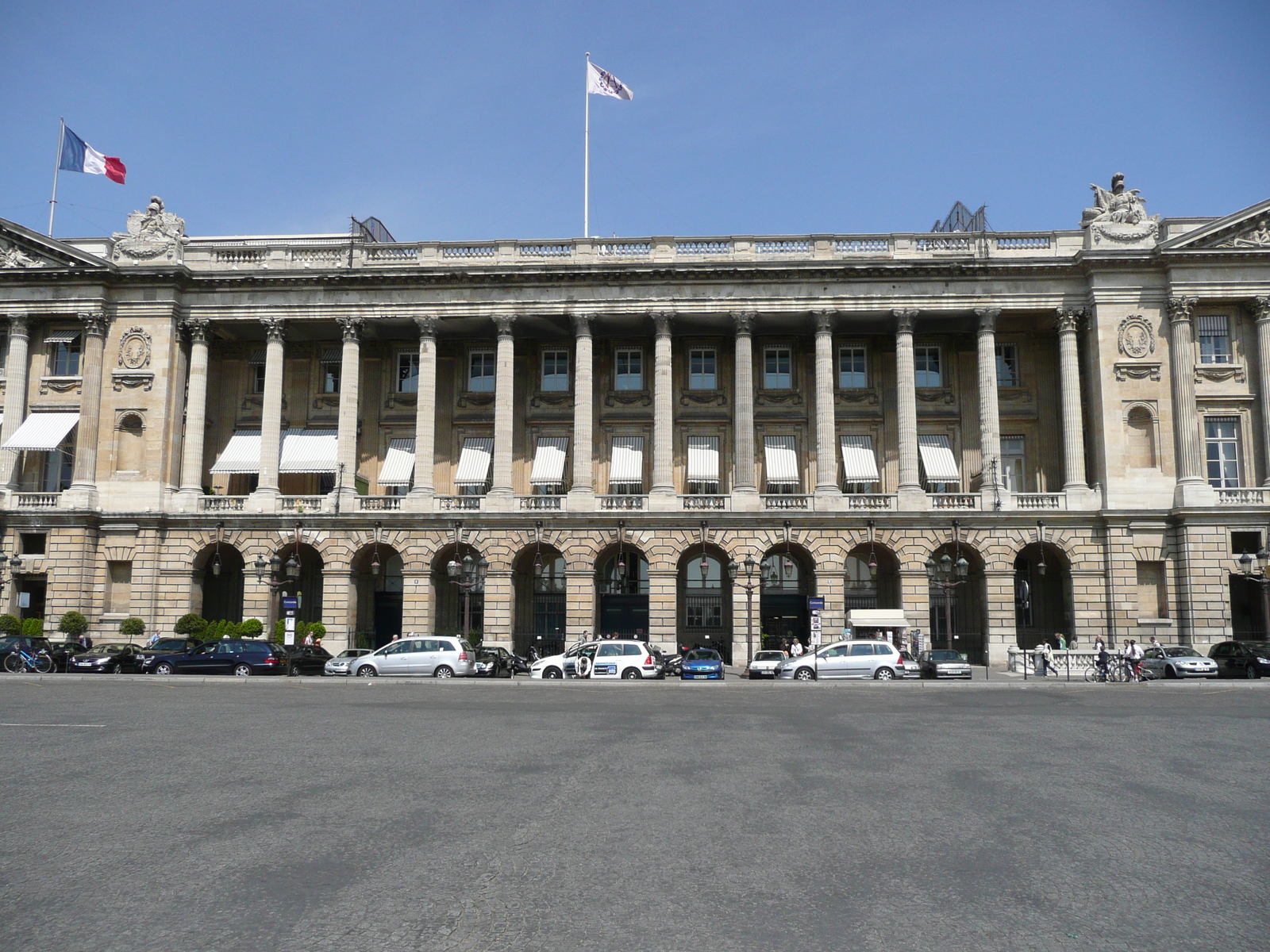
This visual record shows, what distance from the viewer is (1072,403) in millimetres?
44781

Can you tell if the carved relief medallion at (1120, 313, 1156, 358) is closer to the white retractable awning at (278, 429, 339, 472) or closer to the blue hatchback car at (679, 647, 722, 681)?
the blue hatchback car at (679, 647, 722, 681)

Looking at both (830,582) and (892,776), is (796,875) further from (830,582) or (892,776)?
(830,582)

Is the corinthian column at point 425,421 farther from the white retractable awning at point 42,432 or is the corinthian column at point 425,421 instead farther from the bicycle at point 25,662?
the white retractable awning at point 42,432

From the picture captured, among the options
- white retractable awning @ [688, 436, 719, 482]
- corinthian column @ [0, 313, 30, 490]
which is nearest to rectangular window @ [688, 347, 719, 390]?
white retractable awning @ [688, 436, 719, 482]

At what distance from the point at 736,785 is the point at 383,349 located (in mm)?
42718

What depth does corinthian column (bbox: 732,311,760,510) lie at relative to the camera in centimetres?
4575

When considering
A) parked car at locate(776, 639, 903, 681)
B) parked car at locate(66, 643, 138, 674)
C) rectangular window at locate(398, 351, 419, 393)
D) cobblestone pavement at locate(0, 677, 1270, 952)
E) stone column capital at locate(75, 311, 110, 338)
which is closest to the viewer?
cobblestone pavement at locate(0, 677, 1270, 952)

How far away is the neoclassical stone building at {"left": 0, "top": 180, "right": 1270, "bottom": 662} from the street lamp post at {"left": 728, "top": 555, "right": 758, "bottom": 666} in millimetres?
782

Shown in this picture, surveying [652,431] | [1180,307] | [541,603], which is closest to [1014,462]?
[1180,307]

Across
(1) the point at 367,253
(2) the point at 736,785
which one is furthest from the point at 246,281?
(2) the point at 736,785

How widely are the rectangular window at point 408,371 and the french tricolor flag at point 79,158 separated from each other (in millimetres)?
15791

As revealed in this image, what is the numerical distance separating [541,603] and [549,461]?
7.29 meters

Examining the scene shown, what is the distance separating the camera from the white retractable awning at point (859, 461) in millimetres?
47312

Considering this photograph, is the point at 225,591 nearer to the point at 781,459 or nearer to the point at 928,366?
the point at 781,459
